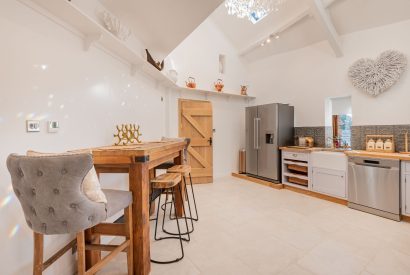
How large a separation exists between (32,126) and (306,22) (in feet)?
16.0

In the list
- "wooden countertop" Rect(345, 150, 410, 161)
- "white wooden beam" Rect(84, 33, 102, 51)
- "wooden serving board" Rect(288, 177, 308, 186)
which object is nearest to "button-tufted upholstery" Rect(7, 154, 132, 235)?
"white wooden beam" Rect(84, 33, 102, 51)

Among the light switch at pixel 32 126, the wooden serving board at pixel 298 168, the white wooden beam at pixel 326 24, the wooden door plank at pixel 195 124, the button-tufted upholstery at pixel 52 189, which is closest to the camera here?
the button-tufted upholstery at pixel 52 189

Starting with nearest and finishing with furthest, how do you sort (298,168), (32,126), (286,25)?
(32,126)
(298,168)
(286,25)

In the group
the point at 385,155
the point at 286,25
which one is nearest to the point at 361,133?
the point at 385,155

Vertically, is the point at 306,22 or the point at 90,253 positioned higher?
the point at 306,22

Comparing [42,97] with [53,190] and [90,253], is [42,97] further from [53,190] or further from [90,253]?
[90,253]

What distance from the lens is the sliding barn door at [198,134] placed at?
4957 mm

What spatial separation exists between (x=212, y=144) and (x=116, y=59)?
3174mm

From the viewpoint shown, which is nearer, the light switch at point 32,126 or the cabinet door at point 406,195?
the light switch at point 32,126

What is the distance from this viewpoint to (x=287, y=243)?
2.30 meters

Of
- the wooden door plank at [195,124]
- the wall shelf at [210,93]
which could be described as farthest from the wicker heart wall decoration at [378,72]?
the wooden door plank at [195,124]

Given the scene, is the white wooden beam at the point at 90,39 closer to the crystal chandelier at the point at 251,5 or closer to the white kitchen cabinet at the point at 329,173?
the crystal chandelier at the point at 251,5

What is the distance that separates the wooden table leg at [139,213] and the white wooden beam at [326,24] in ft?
12.8

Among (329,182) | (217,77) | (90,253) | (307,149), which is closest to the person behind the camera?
(90,253)
